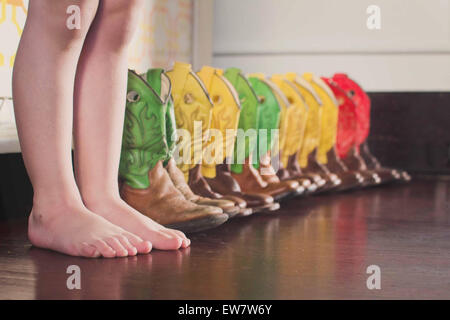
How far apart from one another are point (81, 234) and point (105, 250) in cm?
6

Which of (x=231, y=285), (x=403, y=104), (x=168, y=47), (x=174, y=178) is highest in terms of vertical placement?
(x=168, y=47)

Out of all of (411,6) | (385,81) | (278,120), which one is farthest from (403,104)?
(278,120)

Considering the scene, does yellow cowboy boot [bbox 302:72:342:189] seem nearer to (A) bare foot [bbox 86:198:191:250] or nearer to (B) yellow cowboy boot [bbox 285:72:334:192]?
(B) yellow cowboy boot [bbox 285:72:334:192]

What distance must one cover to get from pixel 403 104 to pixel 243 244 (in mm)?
2298

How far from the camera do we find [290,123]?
2.65 metres

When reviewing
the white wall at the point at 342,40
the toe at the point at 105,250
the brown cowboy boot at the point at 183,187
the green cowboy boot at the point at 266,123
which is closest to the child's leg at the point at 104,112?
the toe at the point at 105,250

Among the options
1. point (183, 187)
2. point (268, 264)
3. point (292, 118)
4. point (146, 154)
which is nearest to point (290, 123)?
point (292, 118)

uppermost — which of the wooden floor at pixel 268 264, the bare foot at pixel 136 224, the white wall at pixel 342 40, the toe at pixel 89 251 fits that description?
the white wall at pixel 342 40

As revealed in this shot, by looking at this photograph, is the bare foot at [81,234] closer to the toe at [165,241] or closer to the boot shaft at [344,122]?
the toe at [165,241]

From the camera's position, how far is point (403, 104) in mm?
3727

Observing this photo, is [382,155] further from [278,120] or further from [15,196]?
[15,196]

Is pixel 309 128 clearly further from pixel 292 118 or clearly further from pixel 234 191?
pixel 234 191

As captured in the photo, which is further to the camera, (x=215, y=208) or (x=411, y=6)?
(x=411, y=6)

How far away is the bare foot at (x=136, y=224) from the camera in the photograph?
59.0 inches
